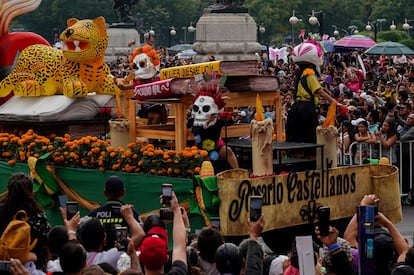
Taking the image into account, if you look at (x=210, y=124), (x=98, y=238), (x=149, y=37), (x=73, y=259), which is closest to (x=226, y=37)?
(x=149, y=37)

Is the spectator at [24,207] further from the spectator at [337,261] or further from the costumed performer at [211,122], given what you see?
the costumed performer at [211,122]

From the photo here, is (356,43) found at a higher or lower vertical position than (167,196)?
higher

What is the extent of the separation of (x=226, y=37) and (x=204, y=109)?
2157cm

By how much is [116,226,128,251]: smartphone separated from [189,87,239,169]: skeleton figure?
14.8ft

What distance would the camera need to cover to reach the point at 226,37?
3466cm

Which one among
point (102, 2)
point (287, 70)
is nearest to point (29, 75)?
point (287, 70)

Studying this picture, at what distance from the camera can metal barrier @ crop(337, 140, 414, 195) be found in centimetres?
1695

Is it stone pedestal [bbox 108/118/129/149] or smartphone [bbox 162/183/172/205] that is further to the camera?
stone pedestal [bbox 108/118/129/149]

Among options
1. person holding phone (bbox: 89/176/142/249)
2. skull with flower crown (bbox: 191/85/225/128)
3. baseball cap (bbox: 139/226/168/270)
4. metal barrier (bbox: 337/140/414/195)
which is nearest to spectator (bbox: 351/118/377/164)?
metal barrier (bbox: 337/140/414/195)

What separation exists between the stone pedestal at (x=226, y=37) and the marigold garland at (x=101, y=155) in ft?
60.4

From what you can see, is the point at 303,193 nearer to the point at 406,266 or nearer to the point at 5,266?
the point at 406,266

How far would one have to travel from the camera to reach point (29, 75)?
658 inches

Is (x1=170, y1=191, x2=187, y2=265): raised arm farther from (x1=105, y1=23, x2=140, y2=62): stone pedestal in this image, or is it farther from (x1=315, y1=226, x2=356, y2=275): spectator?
(x1=105, y1=23, x2=140, y2=62): stone pedestal

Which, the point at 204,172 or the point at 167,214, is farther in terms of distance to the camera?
the point at 204,172
